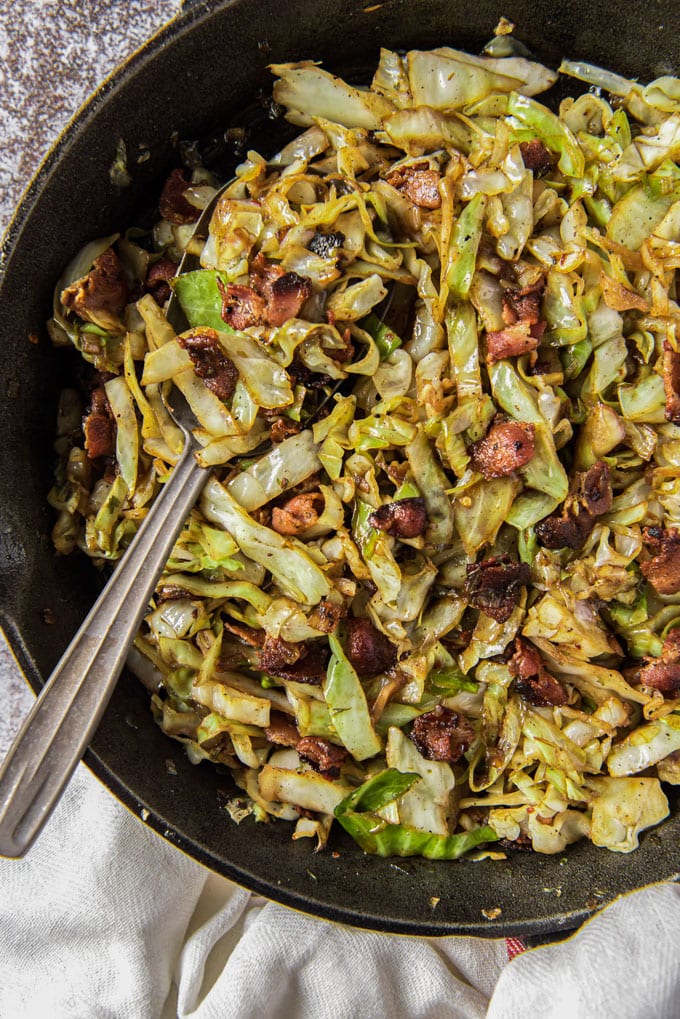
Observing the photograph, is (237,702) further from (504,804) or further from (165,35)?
(165,35)

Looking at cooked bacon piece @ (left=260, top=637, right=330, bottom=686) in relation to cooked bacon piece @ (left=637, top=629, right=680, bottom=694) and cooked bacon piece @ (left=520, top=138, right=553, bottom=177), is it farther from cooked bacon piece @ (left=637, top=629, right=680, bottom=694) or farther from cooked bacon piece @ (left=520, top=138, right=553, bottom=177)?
cooked bacon piece @ (left=520, top=138, right=553, bottom=177)

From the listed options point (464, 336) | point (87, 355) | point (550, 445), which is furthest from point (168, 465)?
point (550, 445)

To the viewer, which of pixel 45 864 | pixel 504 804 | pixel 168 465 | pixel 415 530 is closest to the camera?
pixel 415 530

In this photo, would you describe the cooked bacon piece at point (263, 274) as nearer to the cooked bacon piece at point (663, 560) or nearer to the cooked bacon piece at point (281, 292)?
the cooked bacon piece at point (281, 292)

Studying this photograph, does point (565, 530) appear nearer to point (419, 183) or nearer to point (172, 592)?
point (419, 183)

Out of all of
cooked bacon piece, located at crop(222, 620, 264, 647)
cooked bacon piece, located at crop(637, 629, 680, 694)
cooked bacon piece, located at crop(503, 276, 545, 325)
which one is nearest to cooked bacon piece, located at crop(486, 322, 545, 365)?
cooked bacon piece, located at crop(503, 276, 545, 325)

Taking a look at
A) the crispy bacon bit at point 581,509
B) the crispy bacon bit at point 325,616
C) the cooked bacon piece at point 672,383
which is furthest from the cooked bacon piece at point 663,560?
the crispy bacon bit at point 325,616
